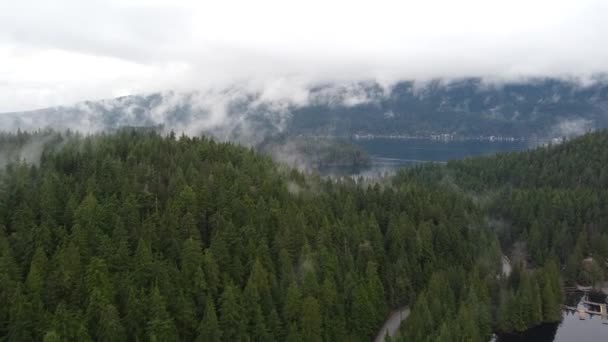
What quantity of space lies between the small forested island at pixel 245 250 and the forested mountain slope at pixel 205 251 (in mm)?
257

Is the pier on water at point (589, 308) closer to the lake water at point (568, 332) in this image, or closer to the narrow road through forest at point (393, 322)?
the lake water at point (568, 332)

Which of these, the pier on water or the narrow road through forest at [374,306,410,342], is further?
the pier on water

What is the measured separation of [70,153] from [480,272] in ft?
275

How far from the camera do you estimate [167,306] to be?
2694 inches

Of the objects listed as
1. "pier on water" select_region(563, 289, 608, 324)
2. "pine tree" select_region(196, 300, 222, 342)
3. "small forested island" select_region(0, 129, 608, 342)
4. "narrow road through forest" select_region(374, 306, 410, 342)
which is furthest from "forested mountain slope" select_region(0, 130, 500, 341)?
"pier on water" select_region(563, 289, 608, 324)

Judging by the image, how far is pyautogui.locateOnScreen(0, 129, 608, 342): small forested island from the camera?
218 feet

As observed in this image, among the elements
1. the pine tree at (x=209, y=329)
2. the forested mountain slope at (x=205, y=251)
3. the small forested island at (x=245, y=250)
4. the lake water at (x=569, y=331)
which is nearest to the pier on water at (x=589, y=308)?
the lake water at (x=569, y=331)

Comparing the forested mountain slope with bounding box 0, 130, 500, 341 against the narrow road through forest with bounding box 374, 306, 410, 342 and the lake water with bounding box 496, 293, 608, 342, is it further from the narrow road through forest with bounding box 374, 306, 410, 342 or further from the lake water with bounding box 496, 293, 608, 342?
the lake water with bounding box 496, 293, 608, 342

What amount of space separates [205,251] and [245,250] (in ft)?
21.4

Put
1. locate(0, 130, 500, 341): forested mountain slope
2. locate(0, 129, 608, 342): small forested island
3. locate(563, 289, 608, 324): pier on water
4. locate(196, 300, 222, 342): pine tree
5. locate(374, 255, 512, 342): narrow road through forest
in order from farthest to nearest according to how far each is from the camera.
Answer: locate(563, 289, 608, 324): pier on water, locate(374, 255, 512, 342): narrow road through forest, locate(0, 129, 608, 342): small forested island, locate(0, 130, 500, 341): forested mountain slope, locate(196, 300, 222, 342): pine tree

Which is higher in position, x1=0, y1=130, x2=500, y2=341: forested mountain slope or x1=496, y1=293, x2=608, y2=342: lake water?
x1=0, y1=130, x2=500, y2=341: forested mountain slope

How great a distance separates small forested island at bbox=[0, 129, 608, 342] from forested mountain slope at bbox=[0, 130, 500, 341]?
257mm

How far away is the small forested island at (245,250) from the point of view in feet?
218

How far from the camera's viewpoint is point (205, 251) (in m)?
79.2
